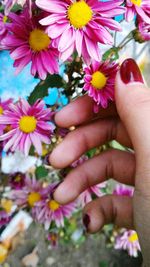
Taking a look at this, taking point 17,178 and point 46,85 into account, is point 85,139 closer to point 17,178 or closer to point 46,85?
point 46,85

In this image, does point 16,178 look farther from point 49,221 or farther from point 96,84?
point 96,84

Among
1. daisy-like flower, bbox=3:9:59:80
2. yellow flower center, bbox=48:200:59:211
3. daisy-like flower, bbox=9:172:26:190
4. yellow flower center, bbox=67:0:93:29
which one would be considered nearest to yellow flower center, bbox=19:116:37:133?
daisy-like flower, bbox=3:9:59:80

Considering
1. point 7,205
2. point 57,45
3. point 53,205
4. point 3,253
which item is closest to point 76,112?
point 57,45

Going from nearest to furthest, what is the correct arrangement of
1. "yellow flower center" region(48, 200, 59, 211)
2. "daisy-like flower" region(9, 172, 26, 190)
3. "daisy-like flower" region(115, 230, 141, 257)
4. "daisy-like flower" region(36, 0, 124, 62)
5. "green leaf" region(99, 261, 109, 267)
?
"daisy-like flower" region(36, 0, 124, 62) → "yellow flower center" region(48, 200, 59, 211) → "daisy-like flower" region(9, 172, 26, 190) → "daisy-like flower" region(115, 230, 141, 257) → "green leaf" region(99, 261, 109, 267)

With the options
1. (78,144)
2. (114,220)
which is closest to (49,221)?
(114,220)

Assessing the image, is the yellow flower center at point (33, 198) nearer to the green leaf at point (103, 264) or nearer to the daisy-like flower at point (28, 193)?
the daisy-like flower at point (28, 193)

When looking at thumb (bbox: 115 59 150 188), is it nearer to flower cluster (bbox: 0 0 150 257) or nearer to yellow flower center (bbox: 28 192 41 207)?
flower cluster (bbox: 0 0 150 257)

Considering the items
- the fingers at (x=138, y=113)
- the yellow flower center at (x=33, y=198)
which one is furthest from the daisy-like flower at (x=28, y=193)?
the fingers at (x=138, y=113)
